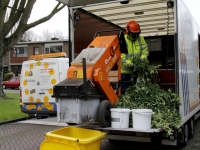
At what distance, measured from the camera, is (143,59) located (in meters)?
5.64

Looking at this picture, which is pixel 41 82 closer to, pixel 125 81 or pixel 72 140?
pixel 125 81

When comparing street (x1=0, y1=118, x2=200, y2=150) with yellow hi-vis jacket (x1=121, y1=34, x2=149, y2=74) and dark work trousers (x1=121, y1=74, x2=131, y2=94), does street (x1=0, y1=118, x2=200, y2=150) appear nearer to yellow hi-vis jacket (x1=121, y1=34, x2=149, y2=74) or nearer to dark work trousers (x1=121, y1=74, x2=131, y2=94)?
dark work trousers (x1=121, y1=74, x2=131, y2=94)

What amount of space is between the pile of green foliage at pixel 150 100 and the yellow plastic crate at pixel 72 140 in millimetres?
713

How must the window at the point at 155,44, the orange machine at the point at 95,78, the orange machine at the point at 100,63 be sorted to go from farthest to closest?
the window at the point at 155,44 → the orange machine at the point at 100,63 → the orange machine at the point at 95,78

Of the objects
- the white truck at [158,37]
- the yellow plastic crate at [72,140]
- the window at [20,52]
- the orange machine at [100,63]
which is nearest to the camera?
the yellow plastic crate at [72,140]

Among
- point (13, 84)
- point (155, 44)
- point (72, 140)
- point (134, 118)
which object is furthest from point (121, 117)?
point (13, 84)

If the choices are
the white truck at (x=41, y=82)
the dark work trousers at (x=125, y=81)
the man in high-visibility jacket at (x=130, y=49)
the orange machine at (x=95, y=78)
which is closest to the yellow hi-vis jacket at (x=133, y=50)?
the man in high-visibility jacket at (x=130, y=49)

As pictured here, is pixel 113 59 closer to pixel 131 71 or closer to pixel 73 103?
pixel 131 71

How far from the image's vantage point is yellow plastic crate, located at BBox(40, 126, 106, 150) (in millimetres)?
4117

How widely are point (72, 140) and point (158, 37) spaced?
5583 mm

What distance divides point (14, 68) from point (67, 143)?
1580 inches

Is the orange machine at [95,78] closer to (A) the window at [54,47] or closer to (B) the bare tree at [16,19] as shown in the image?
(B) the bare tree at [16,19]

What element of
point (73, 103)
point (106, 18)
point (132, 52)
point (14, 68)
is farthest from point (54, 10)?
point (14, 68)

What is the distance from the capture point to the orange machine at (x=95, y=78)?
4464 millimetres
